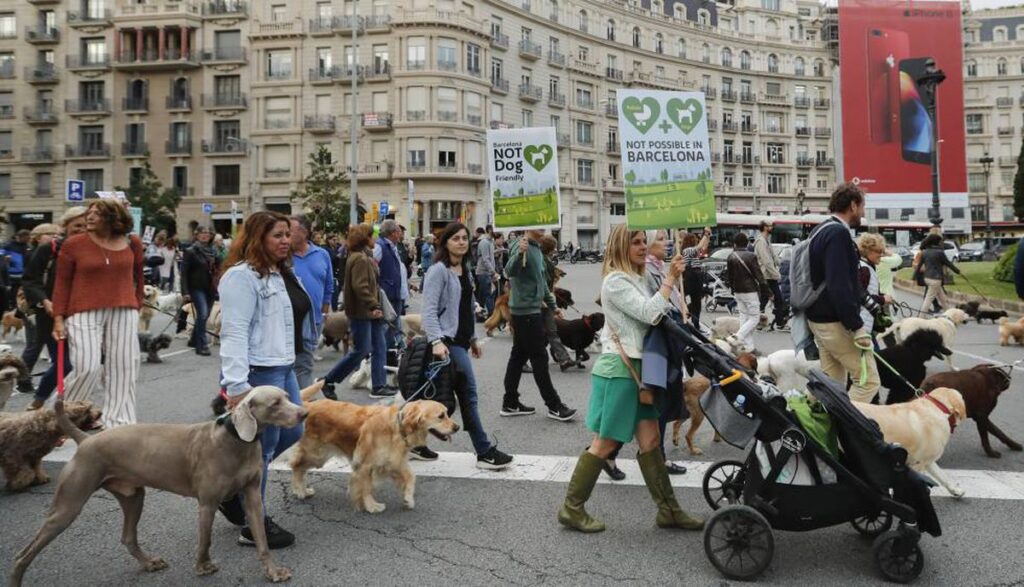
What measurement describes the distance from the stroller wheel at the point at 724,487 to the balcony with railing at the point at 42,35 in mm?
58609

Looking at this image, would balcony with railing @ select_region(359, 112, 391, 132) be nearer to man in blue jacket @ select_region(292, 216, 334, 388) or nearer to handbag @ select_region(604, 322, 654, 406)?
man in blue jacket @ select_region(292, 216, 334, 388)

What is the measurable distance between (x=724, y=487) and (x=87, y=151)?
5565 cm

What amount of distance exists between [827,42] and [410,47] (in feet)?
160

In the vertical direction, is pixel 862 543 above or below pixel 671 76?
below

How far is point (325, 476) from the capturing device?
5.29 metres

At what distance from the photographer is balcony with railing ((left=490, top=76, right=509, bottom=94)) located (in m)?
49.4

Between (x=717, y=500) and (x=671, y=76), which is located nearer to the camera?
(x=717, y=500)

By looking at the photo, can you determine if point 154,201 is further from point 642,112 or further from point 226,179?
point 642,112

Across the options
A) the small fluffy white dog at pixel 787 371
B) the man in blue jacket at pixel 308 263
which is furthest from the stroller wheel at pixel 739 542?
the man in blue jacket at pixel 308 263

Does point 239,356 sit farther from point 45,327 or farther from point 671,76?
point 671,76

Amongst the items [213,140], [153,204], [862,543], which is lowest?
[862,543]

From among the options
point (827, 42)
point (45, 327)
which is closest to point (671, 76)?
point (827, 42)

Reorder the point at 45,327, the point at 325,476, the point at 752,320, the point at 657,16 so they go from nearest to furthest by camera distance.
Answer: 1. the point at 325,476
2. the point at 45,327
3. the point at 752,320
4. the point at 657,16

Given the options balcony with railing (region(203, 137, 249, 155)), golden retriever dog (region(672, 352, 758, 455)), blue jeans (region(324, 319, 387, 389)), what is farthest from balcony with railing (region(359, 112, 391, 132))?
golden retriever dog (region(672, 352, 758, 455))
